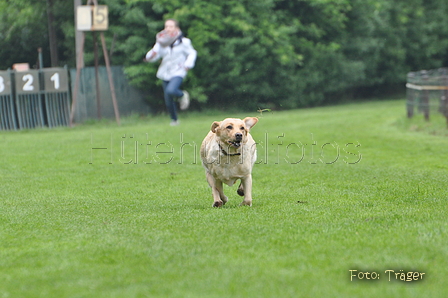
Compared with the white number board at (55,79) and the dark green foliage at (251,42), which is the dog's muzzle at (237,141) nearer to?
the white number board at (55,79)

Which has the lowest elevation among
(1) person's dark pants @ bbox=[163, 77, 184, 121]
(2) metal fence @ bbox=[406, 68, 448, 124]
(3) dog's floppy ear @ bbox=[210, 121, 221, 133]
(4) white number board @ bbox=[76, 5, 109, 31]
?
(2) metal fence @ bbox=[406, 68, 448, 124]

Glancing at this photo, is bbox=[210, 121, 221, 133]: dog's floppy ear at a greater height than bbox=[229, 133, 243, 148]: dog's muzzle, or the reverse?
bbox=[210, 121, 221, 133]: dog's floppy ear

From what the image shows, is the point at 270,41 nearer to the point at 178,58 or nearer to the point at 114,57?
the point at 114,57

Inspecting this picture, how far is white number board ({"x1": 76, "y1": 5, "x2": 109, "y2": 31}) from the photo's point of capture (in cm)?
2048

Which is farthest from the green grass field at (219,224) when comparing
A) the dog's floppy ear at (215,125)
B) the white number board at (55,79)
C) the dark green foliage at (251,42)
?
the dark green foliage at (251,42)

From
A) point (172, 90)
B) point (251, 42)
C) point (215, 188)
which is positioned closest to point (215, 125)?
point (215, 188)

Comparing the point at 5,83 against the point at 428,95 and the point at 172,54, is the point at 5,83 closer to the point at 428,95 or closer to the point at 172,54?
the point at 172,54

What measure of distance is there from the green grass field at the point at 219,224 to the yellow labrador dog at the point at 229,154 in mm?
341

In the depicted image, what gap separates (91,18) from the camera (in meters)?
20.6

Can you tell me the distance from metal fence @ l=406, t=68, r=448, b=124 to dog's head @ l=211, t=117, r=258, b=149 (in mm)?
11859

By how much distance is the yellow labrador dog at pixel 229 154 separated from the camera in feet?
24.5

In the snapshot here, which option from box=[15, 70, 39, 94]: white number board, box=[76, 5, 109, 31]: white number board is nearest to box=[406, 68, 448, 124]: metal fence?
box=[76, 5, 109, 31]: white number board

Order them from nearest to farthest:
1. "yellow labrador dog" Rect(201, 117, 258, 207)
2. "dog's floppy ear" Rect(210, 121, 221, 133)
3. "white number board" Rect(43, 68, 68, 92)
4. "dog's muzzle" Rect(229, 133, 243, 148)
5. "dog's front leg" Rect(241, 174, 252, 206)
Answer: "dog's muzzle" Rect(229, 133, 243, 148) → "yellow labrador dog" Rect(201, 117, 258, 207) → "dog's floppy ear" Rect(210, 121, 221, 133) → "dog's front leg" Rect(241, 174, 252, 206) → "white number board" Rect(43, 68, 68, 92)

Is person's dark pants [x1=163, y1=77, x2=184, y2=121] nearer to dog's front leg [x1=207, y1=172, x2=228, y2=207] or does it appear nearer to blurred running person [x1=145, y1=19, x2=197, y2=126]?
blurred running person [x1=145, y1=19, x2=197, y2=126]
